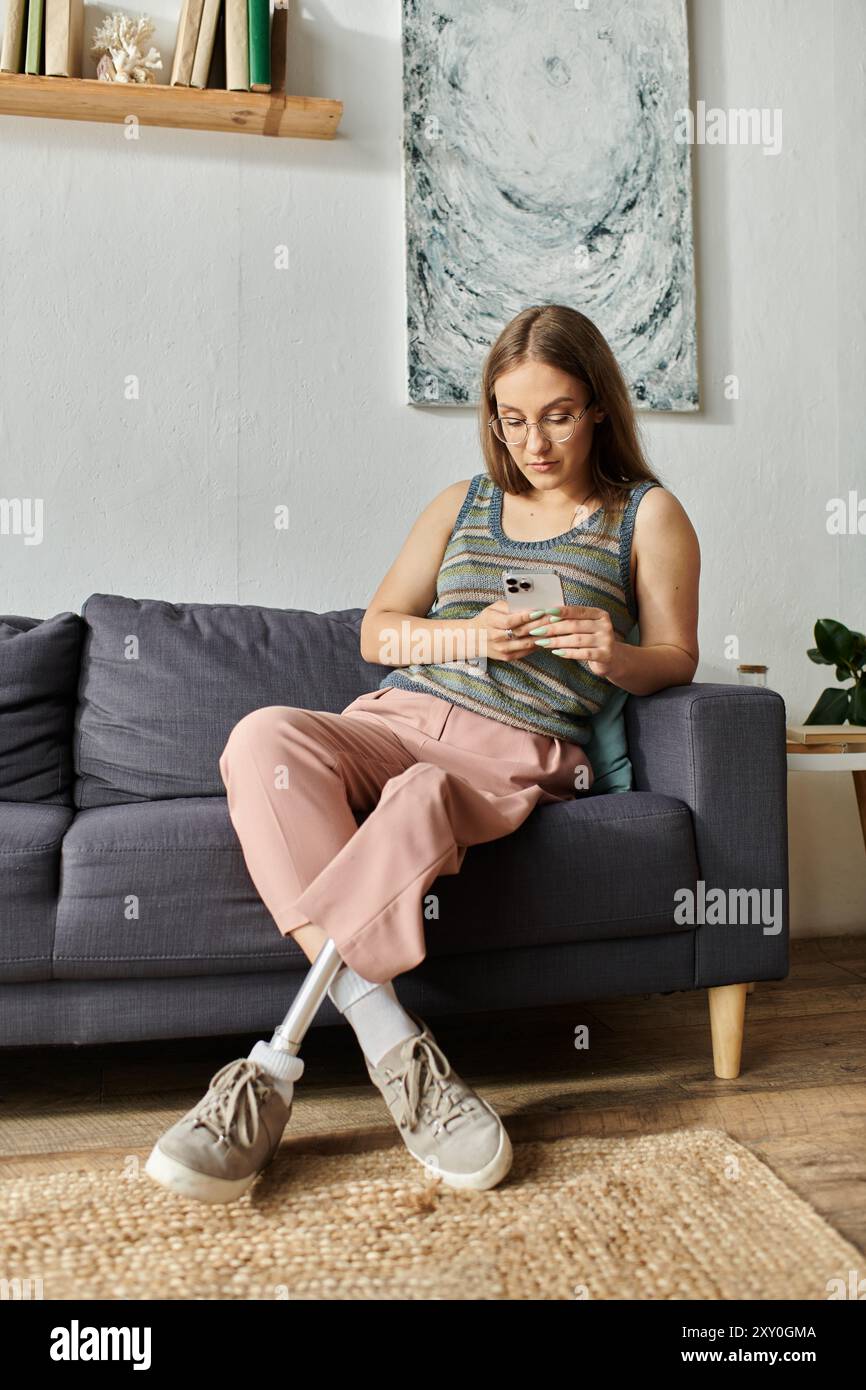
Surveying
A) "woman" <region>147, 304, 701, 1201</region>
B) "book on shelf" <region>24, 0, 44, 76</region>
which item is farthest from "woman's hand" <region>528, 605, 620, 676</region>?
"book on shelf" <region>24, 0, 44, 76</region>

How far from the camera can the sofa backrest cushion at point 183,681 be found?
199 cm

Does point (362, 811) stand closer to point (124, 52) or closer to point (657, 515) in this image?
point (657, 515)

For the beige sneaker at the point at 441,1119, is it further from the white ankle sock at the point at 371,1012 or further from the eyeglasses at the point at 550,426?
the eyeglasses at the point at 550,426

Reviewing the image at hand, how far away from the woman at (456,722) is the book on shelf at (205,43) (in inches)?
38.7

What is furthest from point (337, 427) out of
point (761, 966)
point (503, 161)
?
point (761, 966)

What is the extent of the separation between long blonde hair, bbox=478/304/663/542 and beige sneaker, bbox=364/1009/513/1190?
94 cm

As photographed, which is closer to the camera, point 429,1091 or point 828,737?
point 429,1091

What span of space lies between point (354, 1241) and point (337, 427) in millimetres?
1727

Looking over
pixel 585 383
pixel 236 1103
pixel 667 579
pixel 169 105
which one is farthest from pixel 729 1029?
pixel 169 105

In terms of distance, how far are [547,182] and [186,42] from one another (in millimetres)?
810

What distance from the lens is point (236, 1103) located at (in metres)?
1.30

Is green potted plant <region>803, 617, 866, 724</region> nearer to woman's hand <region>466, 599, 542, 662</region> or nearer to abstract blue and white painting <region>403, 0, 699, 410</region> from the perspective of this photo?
abstract blue and white painting <region>403, 0, 699, 410</region>

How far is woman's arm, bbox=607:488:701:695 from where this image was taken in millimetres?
1838
